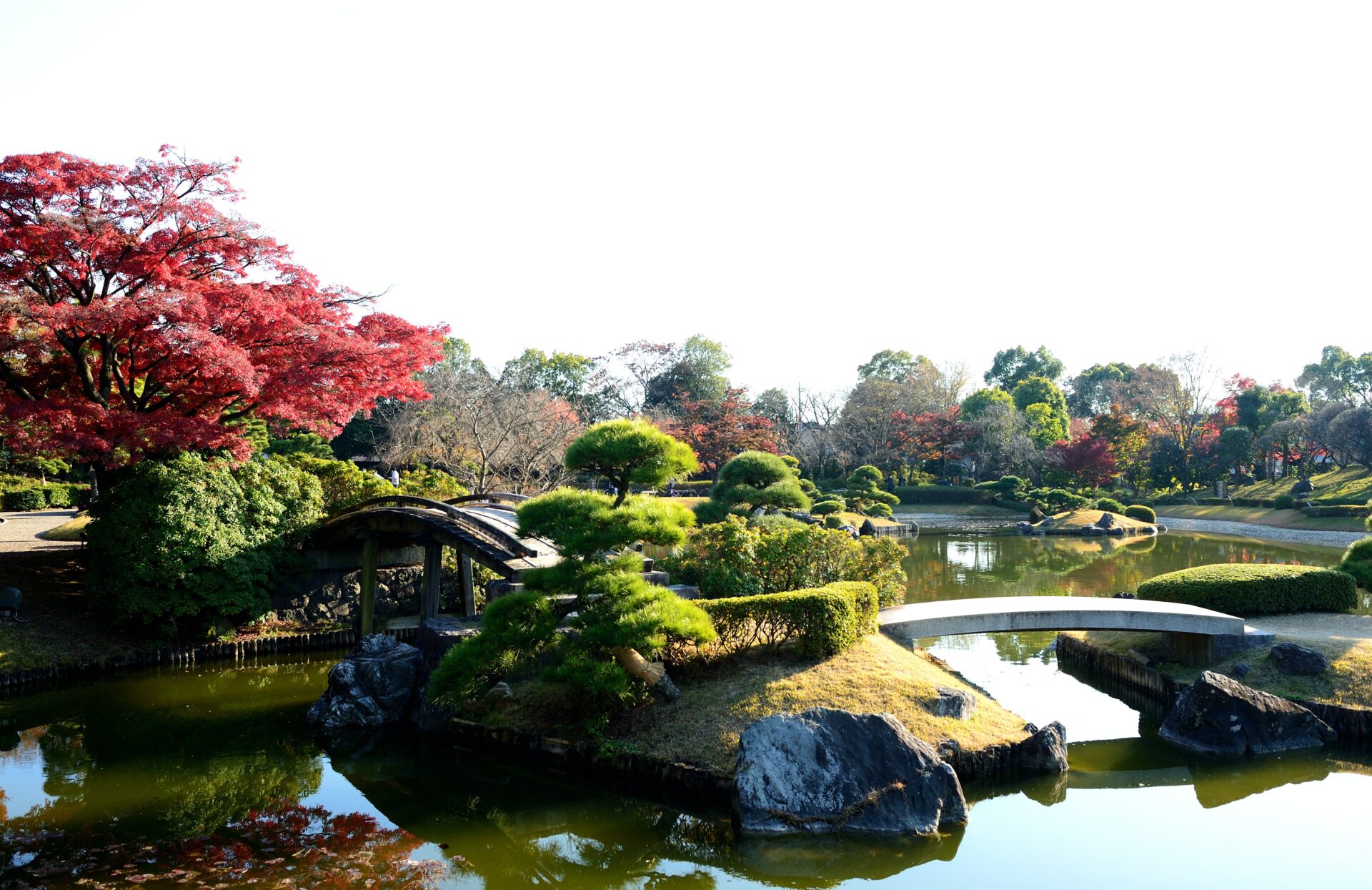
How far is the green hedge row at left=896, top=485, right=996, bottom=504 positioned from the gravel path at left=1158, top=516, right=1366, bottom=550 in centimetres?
757

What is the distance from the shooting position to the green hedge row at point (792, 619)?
9250 mm

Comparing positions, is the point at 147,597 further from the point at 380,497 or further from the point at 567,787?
the point at 567,787

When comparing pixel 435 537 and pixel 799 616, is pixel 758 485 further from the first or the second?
pixel 799 616

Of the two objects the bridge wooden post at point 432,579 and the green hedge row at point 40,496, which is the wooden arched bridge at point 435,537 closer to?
the bridge wooden post at point 432,579

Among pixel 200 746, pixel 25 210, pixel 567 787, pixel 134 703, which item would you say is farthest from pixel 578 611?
pixel 25 210

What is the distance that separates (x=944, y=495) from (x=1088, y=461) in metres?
6.71

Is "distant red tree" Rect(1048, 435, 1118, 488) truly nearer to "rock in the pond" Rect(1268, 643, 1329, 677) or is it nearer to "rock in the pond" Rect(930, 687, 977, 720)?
"rock in the pond" Rect(1268, 643, 1329, 677)

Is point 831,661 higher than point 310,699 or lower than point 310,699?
higher

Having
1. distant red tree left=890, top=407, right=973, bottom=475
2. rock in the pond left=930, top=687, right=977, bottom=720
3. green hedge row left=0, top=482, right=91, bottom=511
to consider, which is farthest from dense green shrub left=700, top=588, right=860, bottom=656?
distant red tree left=890, top=407, right=973, bottom=475

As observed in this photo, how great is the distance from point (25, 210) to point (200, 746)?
758cm

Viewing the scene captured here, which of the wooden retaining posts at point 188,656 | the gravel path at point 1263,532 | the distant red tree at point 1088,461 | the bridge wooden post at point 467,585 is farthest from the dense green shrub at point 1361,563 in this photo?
the distant red tree at point 1088,461

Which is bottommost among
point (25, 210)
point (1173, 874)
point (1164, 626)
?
point (1173, 874)

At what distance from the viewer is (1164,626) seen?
1075 cm

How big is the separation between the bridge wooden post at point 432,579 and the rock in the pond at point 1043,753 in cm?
911
